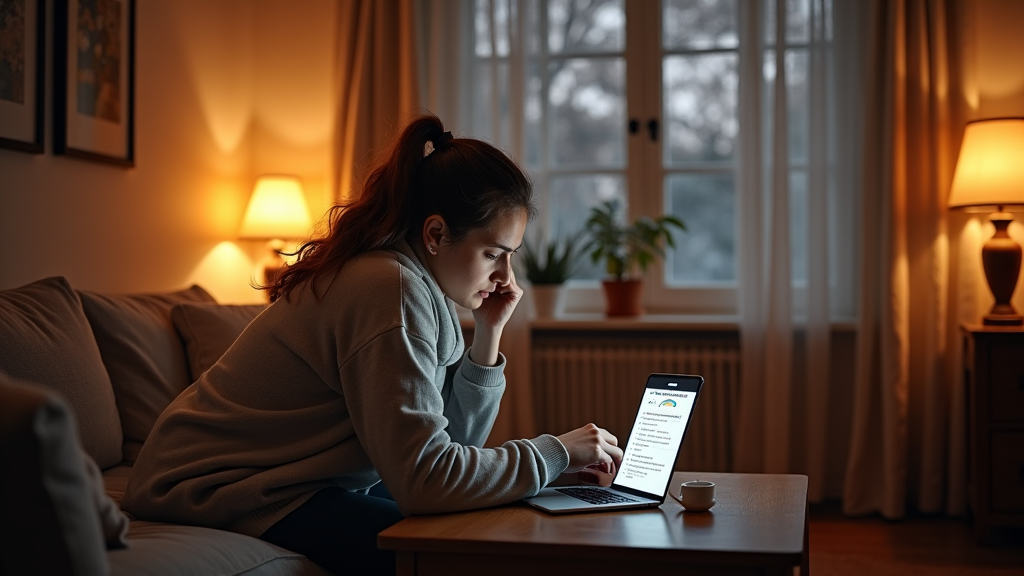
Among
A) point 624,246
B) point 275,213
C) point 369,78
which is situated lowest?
point 624,246

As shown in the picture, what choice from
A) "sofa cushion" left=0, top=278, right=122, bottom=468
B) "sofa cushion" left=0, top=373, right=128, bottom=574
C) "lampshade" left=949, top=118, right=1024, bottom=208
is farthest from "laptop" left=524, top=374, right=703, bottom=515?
"lampshade" left=949, top=118, right=1024, bottom=208

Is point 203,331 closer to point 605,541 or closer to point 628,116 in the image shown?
point 605,541

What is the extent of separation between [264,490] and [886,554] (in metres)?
2.09

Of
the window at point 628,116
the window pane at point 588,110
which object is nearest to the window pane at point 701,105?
the window at point 628,116

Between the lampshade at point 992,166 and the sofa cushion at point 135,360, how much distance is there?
2.39 m

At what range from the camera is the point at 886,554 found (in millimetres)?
2838

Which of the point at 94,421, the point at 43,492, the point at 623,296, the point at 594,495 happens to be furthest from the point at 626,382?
the point at 43,492

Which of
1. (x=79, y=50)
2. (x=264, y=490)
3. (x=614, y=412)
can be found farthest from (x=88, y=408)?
(x=614, y=412)

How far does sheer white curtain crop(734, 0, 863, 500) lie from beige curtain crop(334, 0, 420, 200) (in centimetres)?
123

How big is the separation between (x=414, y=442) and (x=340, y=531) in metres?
0.25

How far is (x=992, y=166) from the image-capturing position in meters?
2.94

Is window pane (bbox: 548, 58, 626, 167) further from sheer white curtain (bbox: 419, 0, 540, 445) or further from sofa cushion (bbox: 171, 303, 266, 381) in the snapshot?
sofa cushion (bbox: 171, 303, 266, 381)

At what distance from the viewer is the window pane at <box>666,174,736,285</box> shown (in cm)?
363

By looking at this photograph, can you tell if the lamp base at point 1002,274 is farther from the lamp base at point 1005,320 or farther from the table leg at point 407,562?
the table leg at point 407,562
